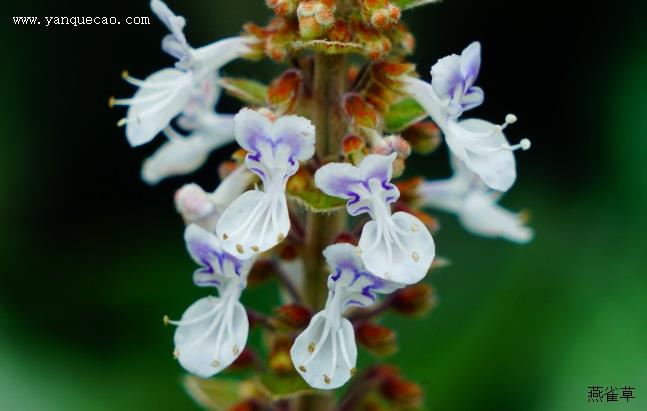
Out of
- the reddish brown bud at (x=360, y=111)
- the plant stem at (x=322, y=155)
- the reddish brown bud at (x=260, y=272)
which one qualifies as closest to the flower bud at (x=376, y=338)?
the plant stem at (x=322, y=155)

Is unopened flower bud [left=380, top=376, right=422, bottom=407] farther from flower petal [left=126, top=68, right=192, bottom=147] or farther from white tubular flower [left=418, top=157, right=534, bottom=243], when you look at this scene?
flower petal [left=126, top=68, right=192, bottom=147]

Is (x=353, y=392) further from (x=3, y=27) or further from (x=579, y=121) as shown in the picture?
(x=3, y=27)

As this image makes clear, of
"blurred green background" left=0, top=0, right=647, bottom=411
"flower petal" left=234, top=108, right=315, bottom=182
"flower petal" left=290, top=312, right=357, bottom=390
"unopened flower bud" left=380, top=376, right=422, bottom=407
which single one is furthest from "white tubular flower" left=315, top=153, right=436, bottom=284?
"blurred green background" left=0, top=0, right=647, bottom=411

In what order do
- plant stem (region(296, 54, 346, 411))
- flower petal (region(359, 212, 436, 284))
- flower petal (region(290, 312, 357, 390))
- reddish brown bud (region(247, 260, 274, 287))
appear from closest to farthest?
flower petal (region(359, 212, 436, 284)), flower petal (region(290, 312, 357, 390)), plant stem (region(296, 54, 346, 411)), reddish brown bud (region(247, 260, 274, 287))

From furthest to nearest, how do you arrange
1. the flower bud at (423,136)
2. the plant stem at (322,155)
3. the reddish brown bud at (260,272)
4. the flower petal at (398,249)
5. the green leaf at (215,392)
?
1. the green leaf at (215,392)
2. the reddish brown bud at (260,272)
3. the flower bud at (423,136)
4. the plant stem at (322,155)
5. the flower petal at (398,249)

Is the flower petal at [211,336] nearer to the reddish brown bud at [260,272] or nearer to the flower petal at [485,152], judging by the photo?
the reddish brown bud at [260,272]

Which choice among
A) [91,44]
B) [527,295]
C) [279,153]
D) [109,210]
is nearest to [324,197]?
[279,153]
